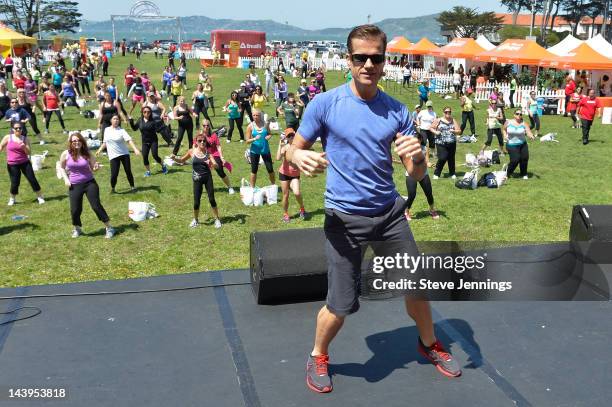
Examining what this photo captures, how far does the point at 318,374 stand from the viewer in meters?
4.01

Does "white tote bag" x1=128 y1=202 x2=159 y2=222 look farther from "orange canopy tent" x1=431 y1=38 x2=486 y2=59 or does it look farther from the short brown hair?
"orange canopy tent" x1=431 y1=38 x2=486 y2=59

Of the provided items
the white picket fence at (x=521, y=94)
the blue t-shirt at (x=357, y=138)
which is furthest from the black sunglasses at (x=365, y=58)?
the white picket fence at (x=521, y=94)

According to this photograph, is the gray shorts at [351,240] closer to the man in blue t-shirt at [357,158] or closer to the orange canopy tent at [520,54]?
the man in blue t-shirt at [357,158]

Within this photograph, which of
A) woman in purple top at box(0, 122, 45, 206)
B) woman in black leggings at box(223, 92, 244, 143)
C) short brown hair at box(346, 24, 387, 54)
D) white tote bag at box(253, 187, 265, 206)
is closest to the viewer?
short brown hair at box(346, 24, 387, 54)

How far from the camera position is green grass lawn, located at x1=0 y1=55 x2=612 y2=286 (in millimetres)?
8695

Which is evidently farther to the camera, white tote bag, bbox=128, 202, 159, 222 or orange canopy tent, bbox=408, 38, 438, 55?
orange canopy tent, bbox=408, 38, 438, 55

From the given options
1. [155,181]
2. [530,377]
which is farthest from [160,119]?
[530,377]

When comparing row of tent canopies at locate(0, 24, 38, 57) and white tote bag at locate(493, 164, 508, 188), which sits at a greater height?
row of tent canopies at locate(0, 24, 38, 57)

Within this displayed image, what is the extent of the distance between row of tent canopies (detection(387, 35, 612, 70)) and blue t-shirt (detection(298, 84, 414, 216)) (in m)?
22.9

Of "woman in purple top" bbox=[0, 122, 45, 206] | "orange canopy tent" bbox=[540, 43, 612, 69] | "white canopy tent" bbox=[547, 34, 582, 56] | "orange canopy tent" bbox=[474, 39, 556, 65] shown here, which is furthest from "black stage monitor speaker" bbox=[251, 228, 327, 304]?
"white canopy tent" bbox=[547, 34, 582, 56]

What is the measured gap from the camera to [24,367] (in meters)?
4.30

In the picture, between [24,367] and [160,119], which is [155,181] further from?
[24,367]

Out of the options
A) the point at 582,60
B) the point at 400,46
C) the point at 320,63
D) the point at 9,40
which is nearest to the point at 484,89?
the point at 582,60

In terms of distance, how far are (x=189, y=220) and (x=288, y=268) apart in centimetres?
596
